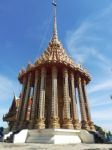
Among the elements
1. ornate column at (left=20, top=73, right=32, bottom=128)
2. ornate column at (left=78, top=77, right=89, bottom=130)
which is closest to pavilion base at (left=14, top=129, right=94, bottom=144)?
ornate column at (left=78, top=77, right=89, bottom=130)

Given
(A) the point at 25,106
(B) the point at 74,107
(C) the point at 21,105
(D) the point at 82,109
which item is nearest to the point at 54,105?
(B) the point at 74,107

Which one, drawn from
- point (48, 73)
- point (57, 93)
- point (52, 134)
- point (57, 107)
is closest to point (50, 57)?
point (48, 73)

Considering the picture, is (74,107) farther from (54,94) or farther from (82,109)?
(54,94)

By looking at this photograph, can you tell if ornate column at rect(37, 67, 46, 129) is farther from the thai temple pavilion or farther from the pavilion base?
the pavilion base

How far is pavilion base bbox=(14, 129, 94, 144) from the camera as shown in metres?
29.3

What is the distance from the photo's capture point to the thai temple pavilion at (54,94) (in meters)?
33.8

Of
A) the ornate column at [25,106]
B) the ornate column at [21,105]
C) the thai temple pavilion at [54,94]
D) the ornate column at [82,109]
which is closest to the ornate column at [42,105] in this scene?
the thai temple pavilion at [54,94]

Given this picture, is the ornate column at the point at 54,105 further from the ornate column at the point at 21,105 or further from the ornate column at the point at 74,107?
the ornate column at the point at 21,105

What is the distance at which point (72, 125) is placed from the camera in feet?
108

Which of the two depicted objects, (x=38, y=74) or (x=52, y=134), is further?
(x=38, y=74)

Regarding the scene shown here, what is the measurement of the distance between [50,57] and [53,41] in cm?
717

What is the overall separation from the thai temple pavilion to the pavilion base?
126 centimetres

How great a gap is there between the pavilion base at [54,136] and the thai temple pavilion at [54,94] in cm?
126

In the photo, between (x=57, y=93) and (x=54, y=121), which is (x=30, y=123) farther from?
(x=57, y=93)
